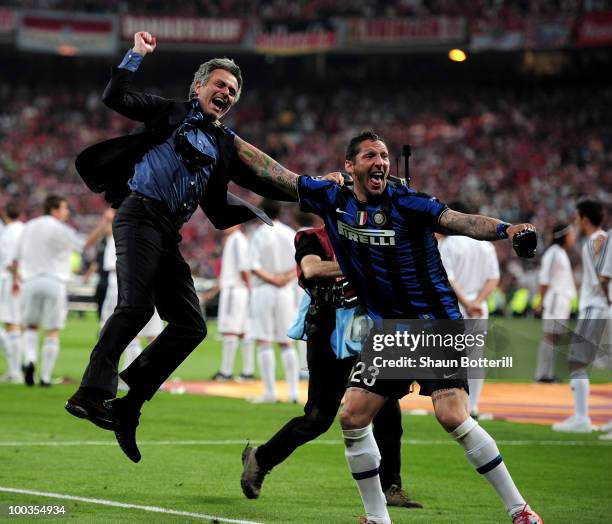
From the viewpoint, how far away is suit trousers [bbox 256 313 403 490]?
823 centimetres

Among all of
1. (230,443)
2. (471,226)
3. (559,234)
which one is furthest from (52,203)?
(471,226)

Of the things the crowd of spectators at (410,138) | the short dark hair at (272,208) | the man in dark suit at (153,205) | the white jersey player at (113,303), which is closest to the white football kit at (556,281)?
the short dark hair at (272,208)

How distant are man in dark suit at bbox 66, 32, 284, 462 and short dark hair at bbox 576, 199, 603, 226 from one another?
5.76m

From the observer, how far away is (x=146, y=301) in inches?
283

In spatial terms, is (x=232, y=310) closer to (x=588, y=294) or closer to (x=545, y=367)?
(x=545, y=367)

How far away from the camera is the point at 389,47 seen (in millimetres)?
46000

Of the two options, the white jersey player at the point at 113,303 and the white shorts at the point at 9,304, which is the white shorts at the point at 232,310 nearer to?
the white jersey player at the point at 113,303

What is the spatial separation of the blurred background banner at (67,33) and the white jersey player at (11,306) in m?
30.5

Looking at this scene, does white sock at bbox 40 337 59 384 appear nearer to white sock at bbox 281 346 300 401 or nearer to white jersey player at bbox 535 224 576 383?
white sock at bbox 281 346 300 401

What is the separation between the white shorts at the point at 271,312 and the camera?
15469 millimetres

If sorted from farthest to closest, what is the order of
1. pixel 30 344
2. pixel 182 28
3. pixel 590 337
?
pixel 182 28 → pixel 30 344 → pixel 590 337

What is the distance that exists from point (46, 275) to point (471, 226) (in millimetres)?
11045

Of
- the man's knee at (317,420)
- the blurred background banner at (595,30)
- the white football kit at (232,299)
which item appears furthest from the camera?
the blurred background banner at (595,30)

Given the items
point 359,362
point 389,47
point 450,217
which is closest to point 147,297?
point 359,362
